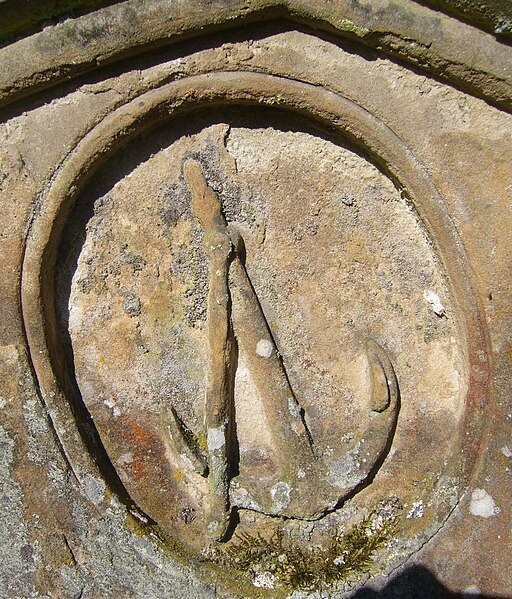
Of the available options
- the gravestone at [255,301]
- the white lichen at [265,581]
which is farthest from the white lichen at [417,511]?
the white lichen at [265,581]

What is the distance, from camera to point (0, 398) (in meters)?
2.51

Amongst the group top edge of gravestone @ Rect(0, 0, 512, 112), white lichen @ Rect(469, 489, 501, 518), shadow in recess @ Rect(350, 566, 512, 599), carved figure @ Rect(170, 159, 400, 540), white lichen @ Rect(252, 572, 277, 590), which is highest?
top edge of gravestone @ Rect(0, 0, 512, 112)

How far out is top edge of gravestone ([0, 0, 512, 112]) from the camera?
7.22 feet

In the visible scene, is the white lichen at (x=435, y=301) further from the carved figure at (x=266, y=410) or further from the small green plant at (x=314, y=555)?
the small green plant at (x=314, y=555)

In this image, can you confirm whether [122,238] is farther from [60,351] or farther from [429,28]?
[429,28]

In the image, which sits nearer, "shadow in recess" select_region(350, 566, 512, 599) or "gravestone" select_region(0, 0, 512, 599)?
"gravestone" select_region(0, 0, 512, 599)

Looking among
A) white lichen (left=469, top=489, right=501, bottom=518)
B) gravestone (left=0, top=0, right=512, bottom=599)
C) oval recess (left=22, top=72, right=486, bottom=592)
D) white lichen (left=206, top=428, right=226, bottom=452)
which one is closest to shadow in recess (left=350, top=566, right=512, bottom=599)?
gravestone (left=0, top=0, right=512, bottom=599)

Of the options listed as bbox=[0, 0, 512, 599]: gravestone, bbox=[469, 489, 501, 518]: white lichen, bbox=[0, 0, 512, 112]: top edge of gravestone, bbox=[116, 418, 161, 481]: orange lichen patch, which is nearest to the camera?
bbox=[0, 0, 512, 112]: top edge of gravestone

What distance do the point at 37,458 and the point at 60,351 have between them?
0.50 meters

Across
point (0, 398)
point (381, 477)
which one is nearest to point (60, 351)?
point (0, 398)

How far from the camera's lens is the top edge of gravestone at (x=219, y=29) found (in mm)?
2201

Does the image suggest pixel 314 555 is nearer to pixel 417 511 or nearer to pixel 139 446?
pixel 417 511

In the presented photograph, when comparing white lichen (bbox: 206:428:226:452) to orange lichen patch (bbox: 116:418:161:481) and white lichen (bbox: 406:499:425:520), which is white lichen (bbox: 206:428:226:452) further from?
white lichen (bbox: 406:499:425:520)

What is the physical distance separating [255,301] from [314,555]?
49.8 inches
